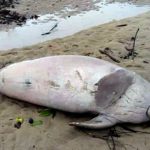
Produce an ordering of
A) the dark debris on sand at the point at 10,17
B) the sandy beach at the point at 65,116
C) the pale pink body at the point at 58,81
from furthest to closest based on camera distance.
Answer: the dark debris on sand at the point at 10,17, the pale pink body at the point at 58,81, the sandy beach at the point at 65,116

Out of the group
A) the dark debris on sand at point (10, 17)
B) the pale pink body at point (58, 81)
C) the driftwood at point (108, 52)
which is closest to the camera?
the pale pink body at point (58, 81)

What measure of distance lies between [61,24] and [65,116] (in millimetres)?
4426

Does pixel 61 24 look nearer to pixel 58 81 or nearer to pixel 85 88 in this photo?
pixel 58 81

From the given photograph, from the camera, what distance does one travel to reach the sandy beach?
14.9 ft

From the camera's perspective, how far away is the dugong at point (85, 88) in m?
4.69

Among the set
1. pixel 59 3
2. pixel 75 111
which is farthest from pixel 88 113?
pixel 59 3

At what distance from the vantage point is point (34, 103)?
5.21 m

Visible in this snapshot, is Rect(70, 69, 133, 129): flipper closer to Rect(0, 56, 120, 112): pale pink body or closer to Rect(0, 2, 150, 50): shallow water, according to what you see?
Rect(0, 56, 120, 112): pale pink body

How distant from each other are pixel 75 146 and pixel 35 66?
4.28ft

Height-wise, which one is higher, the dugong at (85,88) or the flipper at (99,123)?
the dugong at (85,88)

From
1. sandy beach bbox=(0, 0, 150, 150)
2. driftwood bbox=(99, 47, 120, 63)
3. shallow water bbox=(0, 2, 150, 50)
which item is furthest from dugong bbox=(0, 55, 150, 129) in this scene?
shallow water bbox=(0, 2, 150, 50)

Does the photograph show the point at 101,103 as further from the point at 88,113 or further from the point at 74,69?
the point at 74,69

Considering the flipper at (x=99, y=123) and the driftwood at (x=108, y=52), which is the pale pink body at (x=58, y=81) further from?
the driftwood at (x=108, y=52)

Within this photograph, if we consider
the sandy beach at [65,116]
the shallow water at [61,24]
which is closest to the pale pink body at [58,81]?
the sandy beach at [65,116]
